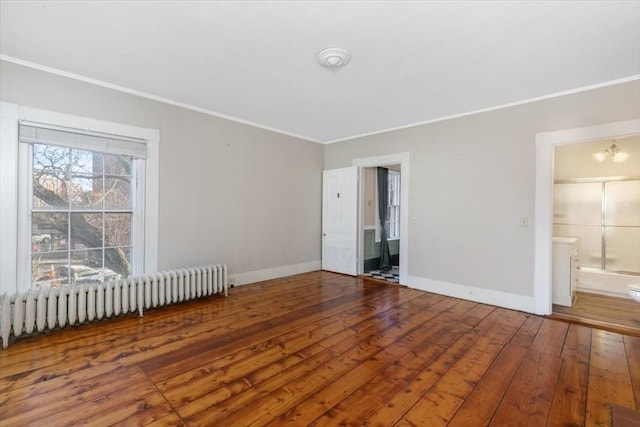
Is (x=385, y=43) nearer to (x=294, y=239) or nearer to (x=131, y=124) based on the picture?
(x=131, y=124)

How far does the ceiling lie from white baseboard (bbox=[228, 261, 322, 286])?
2.59m

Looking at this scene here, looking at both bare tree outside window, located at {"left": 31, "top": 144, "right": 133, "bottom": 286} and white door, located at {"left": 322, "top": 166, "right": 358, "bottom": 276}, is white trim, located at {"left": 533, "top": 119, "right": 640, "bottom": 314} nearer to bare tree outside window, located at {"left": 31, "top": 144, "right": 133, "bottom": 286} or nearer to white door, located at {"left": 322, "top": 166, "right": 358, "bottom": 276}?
white door, located at {"left": 322, "top": 166, "right": 358, "bottom": 276}

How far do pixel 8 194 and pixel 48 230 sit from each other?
471 millimetres

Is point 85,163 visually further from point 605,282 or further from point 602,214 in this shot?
point 602,214

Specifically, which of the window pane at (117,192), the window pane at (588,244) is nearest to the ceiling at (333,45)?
the window pane at (117,192)

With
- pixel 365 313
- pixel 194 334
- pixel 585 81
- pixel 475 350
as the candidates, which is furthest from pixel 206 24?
pixel 585 81

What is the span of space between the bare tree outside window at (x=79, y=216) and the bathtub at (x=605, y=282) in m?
6.55

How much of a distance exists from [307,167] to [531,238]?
3.66 meters

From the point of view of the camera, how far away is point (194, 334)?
2857 millimetres

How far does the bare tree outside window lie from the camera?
3025mm

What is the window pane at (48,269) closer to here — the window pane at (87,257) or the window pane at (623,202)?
the window pane at (87,257)

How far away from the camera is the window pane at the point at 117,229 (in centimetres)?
344

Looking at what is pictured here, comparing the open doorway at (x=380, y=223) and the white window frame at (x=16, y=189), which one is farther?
the open doorway at (x=380, y=223)

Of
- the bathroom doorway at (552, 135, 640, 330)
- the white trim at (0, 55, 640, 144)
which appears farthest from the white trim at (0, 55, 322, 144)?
the bathroom doorway at (552, 135, 640, 330)
